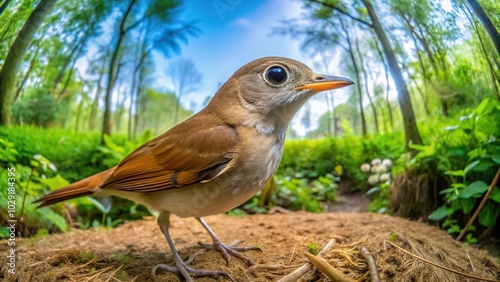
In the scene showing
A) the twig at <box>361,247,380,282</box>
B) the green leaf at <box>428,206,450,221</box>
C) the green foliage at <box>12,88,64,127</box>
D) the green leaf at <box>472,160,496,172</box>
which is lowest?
the green leaf at <box>428,206,450,221</box>

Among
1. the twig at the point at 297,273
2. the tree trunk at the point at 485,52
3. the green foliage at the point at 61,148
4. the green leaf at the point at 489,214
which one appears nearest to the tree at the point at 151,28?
the green foliage at the point at 61,148

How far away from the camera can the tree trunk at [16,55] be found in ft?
5.98

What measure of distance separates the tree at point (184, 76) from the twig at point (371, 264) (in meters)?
2.10

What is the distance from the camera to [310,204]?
4414 millimetres

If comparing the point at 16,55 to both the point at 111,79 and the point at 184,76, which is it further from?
the point at 184,76

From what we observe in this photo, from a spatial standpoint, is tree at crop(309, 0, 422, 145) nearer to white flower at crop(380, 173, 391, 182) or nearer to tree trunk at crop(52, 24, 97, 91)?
white flower at crop(380, 173, 391, 182)

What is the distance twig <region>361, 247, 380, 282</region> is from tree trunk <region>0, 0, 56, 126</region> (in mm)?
2163

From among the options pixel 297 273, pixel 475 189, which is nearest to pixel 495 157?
pixel 475 189

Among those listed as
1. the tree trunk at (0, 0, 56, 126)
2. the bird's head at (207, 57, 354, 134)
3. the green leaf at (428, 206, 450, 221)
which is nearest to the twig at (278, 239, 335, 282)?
the bird's head at (207, 57, 354, 134)

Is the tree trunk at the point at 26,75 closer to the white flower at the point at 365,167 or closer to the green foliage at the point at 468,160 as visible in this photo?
the green foliage at the point at 468,160

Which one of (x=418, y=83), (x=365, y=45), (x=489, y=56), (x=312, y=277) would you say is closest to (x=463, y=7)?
(x=489, y=56)

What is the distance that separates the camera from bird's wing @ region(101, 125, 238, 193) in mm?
1979

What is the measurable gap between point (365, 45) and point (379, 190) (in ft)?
5.61

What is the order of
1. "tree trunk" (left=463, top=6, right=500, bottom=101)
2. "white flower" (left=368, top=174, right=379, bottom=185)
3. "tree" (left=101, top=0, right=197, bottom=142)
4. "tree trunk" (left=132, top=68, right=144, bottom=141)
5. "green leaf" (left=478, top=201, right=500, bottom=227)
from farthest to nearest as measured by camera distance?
1. "white flower" (left=368, top=174, right=379, bottom=185)
2. "tree trunk" (left=132, top=68, right=144, bottom=141)
3. "tree" (left=101, top=0, right=197, bottom=142)
4. "green leaf" (left=478, top=201, right=500, bottom=227)
5. "tree trunk" (left=463, top=6, right=500, bottom=101)
